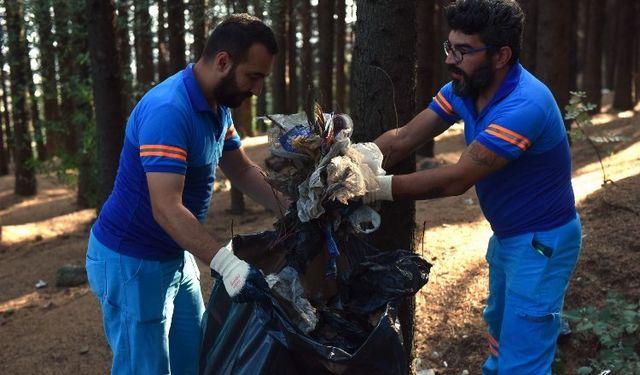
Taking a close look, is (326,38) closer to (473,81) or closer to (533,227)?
(473,81)

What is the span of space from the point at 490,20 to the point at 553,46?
7156 mm

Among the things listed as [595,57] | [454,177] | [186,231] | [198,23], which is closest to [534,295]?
[454,177]

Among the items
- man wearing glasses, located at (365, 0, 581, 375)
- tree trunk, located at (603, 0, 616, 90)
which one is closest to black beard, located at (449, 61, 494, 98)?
man wearing glasses, located at (365, 0, 581, 375)

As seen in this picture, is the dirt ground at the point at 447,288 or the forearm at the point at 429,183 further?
the dirt ground at the point at 447,288

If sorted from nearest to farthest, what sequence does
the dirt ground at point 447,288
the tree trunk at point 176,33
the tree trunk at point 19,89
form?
the dirt ground at point 447,288
the tree trunk at point 176,33
the tree trunk at point 19,89

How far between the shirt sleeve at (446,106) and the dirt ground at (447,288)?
0.57 m

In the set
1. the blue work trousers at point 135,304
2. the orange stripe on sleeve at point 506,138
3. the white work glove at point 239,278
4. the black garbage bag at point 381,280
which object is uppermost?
the orange stripe on sleeve at point 506,138

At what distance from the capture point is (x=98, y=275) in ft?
9.95

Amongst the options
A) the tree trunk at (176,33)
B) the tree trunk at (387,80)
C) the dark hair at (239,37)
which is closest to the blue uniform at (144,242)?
the dark hair at (239,37)

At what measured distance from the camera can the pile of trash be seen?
95.3 inches

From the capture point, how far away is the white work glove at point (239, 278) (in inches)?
95.7

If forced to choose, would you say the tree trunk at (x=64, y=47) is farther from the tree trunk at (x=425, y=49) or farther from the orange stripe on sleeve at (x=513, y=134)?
the orange stripe on sleeve at (x=513, y=134)

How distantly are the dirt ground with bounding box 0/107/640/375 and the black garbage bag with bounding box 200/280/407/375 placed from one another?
848 millimetres

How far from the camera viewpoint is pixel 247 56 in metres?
2.79
